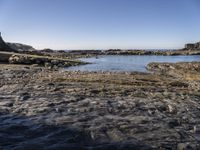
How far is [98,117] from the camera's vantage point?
15.5 m

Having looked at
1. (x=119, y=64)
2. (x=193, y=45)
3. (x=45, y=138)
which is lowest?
(x=119, y=64)

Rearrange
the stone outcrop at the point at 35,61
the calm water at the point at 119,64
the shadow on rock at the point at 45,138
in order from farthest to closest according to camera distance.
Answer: the stone outcrop at the point at 35,61 → the calm water at the point at 119,64 → the shadow on rock at the point at 45,138

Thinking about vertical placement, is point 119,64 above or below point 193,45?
below

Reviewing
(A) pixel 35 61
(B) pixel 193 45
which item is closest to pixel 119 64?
(A) pixel 35 61

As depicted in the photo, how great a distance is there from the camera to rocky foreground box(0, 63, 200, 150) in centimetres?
1209

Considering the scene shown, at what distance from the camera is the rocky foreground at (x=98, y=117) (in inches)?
476

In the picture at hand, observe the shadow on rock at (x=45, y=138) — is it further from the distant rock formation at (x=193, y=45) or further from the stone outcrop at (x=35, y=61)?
the distant rock formation at (x=193, y=45)

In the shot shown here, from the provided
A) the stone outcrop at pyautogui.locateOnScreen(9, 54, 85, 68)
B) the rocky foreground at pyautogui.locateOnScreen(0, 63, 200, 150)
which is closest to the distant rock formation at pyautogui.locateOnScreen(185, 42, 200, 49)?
the stone outcrop at pyautogui.locateOnScreen(9, 54, 85, 68)

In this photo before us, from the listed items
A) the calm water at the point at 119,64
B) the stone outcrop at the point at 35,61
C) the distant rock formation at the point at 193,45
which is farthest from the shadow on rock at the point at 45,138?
the distant rock formation at the point at 193,45

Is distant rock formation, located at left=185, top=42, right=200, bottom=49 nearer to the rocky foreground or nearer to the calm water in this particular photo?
the calm water

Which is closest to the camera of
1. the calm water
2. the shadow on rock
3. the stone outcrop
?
the shadow on rock

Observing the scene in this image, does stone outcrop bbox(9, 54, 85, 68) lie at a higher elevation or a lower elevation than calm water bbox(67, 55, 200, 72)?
higher

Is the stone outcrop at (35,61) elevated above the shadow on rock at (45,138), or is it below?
above

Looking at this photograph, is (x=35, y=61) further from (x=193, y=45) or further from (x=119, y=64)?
(x=193, y=45)
